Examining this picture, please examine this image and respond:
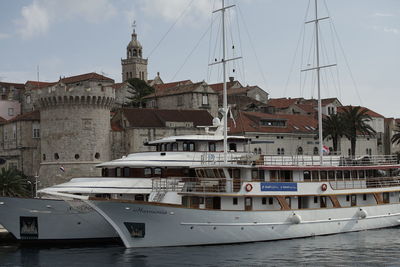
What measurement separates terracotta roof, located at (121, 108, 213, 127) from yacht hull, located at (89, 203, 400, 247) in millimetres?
30096

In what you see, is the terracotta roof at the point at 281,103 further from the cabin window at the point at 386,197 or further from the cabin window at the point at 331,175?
the cabin window at the point at 331,175

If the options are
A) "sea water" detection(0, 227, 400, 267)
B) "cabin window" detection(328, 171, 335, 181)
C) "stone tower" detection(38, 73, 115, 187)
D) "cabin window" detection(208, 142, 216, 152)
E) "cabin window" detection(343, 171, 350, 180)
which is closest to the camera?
"sea water" detection(0, 227, 400, 267)

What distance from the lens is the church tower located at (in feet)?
439

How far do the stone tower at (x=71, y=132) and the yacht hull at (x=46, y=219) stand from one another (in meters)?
19.3

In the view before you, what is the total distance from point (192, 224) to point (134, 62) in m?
103

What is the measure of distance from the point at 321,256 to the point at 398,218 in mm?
13608

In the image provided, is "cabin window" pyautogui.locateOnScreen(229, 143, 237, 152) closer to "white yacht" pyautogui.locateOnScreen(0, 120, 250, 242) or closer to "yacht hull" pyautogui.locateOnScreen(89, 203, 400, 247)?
"white yacht" pyautogui.locateOnScreen(0, 120, 250, 242)

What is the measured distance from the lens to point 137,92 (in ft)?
310

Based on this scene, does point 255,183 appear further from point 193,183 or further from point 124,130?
point 124,130

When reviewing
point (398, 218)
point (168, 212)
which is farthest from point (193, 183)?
point (398, 218)

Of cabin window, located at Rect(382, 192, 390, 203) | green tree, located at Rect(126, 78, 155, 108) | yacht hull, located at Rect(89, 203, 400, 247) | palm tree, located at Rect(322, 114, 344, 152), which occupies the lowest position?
yacht hull, located at Rect(89, 203, 400, 247)

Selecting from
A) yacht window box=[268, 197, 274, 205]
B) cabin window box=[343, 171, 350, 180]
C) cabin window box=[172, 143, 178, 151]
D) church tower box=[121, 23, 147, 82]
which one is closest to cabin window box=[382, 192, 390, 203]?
cabin window box=[343, 171, 350, 180]

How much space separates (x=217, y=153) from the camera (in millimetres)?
40281

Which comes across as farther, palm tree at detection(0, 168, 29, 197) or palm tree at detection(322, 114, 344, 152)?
palm tree at detection(322, 114, 344, 152)
